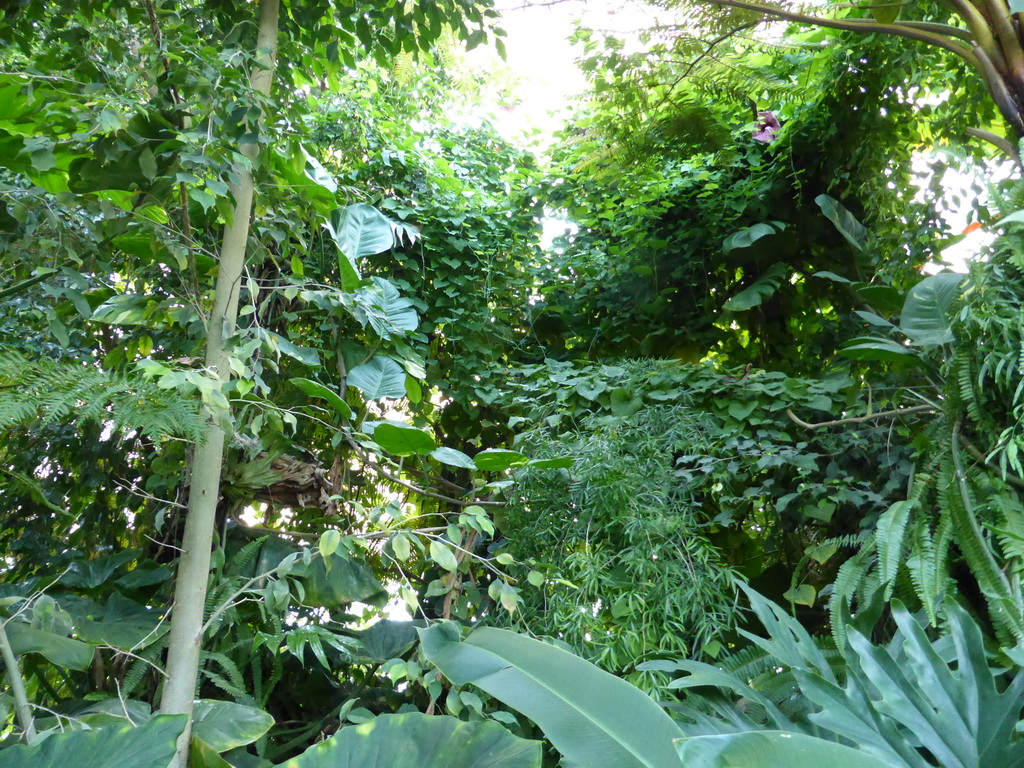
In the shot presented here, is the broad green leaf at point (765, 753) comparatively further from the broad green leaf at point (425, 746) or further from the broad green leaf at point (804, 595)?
the broad green leaf at point (804, 595)

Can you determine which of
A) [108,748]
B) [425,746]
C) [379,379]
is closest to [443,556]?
[425,746]

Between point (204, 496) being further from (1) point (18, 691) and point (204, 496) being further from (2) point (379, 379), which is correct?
(2) point (379, 379)

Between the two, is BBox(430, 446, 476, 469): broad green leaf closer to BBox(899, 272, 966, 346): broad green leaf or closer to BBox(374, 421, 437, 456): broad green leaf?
BBox(374, 421, 437, 456): broad green leaf

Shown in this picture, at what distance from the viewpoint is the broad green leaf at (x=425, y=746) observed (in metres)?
1.21

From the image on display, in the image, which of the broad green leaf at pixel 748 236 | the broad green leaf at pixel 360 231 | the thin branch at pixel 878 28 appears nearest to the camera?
the thin branch at pixel 878 28

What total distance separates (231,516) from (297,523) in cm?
29

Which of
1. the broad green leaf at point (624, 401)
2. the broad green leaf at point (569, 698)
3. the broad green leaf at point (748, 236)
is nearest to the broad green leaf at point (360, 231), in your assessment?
the broad green leaf at point (624, 401)

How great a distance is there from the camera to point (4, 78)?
1.32 metres

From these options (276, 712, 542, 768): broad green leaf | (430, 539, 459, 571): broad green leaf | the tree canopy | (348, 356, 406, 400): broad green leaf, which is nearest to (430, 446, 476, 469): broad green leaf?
the tree canopy

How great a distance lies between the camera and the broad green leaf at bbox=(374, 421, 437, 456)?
1.65 metres

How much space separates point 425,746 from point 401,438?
682mm

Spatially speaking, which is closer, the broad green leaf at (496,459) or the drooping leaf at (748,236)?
the broad green leaf at (496,459)

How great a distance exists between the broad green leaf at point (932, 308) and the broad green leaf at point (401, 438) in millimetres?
1206

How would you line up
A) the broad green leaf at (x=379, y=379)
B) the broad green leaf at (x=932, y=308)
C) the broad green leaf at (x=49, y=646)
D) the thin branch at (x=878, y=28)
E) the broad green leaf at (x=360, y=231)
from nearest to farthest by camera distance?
the broad green leaf at (x=49, y=646) < the broad green leaf at (x=932, y=308) < the thin branch at (x=878, y=28) < the broad green leaf at (x=379, y=379) < the broad green leaf at (x=360, y=231)
